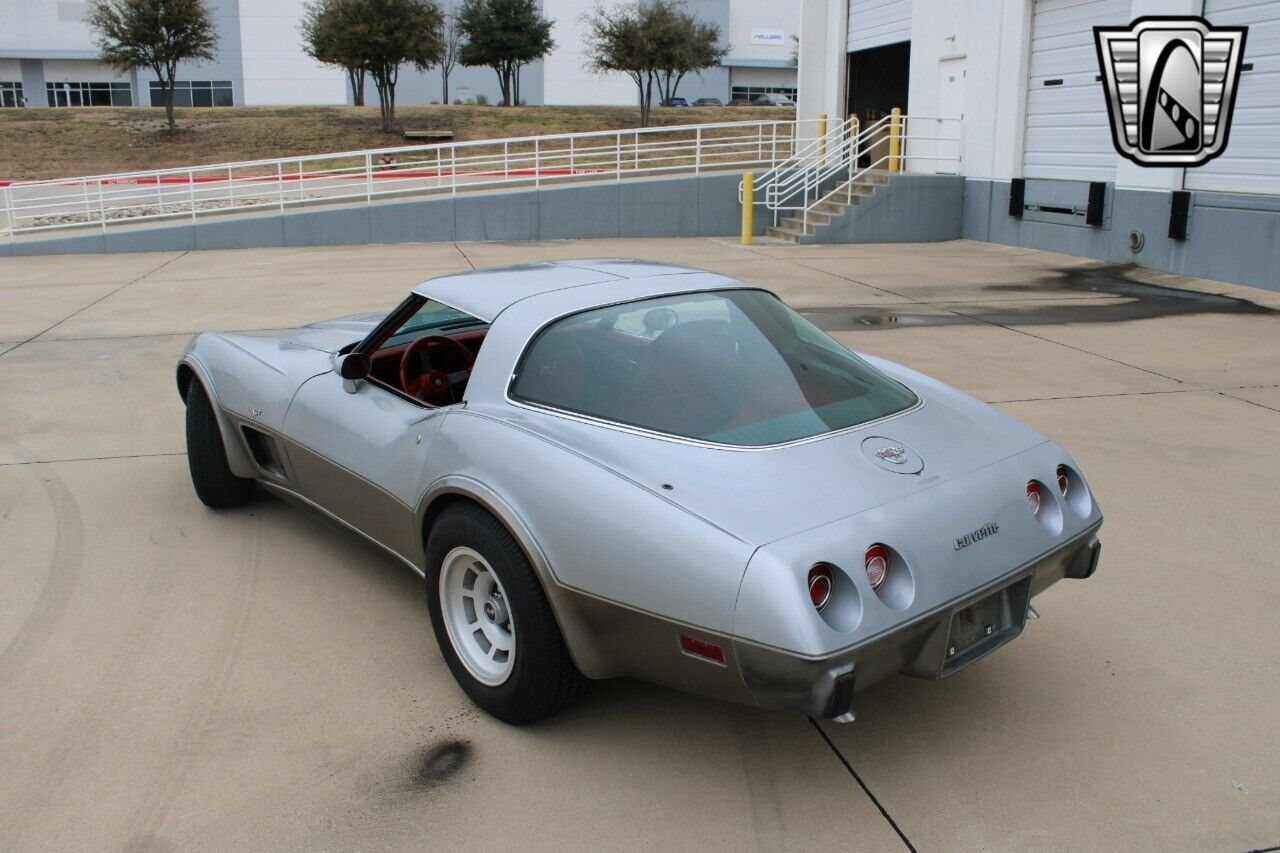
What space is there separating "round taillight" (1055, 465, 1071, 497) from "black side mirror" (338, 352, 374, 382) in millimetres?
2498

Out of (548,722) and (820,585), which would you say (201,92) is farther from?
(820,585)

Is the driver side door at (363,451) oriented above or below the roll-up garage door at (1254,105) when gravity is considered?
below

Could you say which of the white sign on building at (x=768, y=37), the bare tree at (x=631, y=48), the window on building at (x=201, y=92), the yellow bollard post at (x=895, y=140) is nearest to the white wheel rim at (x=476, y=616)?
the yellow bollard post at (x=895, y=140)

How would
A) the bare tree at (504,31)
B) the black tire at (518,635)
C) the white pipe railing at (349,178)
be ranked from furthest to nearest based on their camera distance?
the bare tree at (504,31) < the white pipe railing at (349,178) < the black tire at (518,635)

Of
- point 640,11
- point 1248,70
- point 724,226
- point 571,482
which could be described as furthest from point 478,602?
point 640,11

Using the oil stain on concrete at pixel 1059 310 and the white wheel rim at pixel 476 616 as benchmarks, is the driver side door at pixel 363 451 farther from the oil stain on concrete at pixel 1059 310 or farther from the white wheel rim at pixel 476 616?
the oil stain on concrete at pixel 1059 310

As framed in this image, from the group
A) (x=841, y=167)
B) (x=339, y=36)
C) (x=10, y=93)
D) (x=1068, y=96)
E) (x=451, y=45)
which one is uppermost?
(x=451, y=45)

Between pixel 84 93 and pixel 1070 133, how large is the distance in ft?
196

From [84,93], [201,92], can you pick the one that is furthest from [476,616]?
[84,93]

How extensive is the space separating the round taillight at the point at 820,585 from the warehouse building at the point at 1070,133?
38.6 ft

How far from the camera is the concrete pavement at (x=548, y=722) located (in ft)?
9.71

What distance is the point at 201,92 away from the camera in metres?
61.5

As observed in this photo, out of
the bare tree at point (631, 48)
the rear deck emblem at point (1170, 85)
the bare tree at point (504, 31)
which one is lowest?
the rear deck emblem at point (1170, 85)

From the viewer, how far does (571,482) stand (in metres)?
3.12
